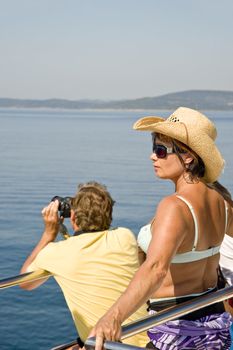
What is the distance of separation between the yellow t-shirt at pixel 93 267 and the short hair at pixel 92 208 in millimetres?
64

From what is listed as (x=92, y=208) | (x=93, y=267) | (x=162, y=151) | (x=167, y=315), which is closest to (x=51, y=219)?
(x=92, y=208)

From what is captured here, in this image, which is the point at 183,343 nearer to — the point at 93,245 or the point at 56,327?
the point at 93,245

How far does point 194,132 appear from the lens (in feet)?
9.05

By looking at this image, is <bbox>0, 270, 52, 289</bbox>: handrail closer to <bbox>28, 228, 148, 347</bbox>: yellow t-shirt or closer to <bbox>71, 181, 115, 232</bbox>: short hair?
<bbox>28, 228, 148, 347</bbox>: yellow t-shirt

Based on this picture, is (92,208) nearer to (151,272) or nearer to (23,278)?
(23,278)

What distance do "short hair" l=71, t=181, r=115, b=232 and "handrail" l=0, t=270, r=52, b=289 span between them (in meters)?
0.31

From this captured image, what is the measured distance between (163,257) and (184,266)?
340mm

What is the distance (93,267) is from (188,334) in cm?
73

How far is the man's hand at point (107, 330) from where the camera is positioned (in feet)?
6.81

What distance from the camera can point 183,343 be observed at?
2.75m

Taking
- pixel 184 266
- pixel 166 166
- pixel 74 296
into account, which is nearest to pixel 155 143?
pixel 166 166

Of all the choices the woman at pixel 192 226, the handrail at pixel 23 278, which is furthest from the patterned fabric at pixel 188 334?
the handrail at pixel 23 278

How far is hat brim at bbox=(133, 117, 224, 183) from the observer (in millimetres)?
2711

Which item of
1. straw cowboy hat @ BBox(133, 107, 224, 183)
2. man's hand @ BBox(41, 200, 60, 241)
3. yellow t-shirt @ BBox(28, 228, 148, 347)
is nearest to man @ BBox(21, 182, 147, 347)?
yellow t-shirt @ BBox(28, 228, 148, 347)
